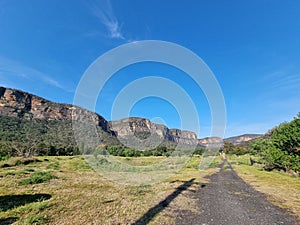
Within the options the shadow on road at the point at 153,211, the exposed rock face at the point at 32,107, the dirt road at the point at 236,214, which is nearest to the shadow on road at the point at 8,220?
the shadow on road at the point at 153,211

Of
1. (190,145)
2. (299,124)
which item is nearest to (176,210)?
(299,124)

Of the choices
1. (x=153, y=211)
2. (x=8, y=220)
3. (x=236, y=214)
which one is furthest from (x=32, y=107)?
(x=236, y=214)

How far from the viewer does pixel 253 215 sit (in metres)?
7.02

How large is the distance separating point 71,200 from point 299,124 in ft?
71.8

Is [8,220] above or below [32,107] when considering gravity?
below

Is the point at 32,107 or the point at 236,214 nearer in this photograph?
the point at 236,214

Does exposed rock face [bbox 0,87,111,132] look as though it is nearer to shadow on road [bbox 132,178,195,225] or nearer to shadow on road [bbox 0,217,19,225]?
shadow on road [bbox 132,178,195,225]

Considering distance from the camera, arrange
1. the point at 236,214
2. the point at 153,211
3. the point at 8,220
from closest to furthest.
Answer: the point at 8,220
the point at 236,214
the point at 153,211

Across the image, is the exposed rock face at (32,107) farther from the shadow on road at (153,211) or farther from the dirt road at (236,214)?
the dirt road at (236,214)

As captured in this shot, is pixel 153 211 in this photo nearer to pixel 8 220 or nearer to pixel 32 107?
pixel 8 220

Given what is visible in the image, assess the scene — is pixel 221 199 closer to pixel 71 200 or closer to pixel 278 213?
pixel 278 213

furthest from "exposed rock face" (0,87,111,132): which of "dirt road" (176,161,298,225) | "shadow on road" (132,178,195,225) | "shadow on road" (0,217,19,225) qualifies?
"shadow on road" (0,217,19,225)

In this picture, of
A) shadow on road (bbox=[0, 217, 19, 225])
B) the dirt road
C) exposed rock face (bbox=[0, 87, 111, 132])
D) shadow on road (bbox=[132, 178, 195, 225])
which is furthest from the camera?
exposed rock face (bbox=[0, 87, 111, 132])

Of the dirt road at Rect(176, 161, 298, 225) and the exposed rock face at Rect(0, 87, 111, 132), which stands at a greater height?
the exposed rock face at Rect(0, 87, 111, 132)
